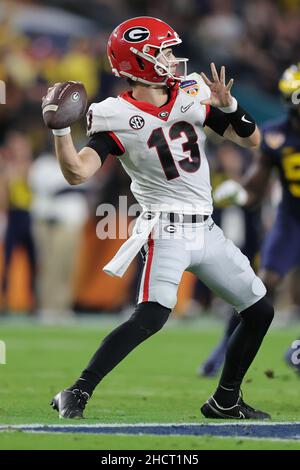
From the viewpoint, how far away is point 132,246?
16.8 ft

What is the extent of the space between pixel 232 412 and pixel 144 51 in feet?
5.73

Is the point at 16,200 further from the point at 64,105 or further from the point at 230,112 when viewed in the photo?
the point at 64,105

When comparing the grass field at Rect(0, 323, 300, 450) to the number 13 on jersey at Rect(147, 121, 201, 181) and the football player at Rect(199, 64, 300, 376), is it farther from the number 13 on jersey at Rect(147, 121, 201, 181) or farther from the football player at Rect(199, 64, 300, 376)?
the number 13 on jersey at Rect(147, 121, 201, 181)

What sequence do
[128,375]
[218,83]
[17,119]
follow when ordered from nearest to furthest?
[218,83], [128,375], [17,119]

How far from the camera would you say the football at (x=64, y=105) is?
4816mm

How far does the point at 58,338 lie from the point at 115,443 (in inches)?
230

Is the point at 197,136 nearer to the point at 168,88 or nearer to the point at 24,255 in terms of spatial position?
the point at 168,88

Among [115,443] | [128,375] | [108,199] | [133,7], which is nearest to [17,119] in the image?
[108,199]

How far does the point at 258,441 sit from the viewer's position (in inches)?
176

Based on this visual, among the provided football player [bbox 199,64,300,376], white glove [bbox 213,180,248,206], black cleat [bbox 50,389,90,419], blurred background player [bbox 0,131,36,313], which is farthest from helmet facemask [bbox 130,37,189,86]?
blurred background player [bbox 0,131,36,313]

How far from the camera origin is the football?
15.8 feet

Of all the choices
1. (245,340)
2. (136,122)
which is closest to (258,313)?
(245,340)

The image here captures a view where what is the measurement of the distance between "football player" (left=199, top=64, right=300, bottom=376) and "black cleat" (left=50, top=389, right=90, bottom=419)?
7.96 feet

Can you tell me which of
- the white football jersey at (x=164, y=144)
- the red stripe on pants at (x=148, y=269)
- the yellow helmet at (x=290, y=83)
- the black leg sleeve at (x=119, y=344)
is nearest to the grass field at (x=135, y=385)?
the black leg sleeve at (x=119, y=344)
